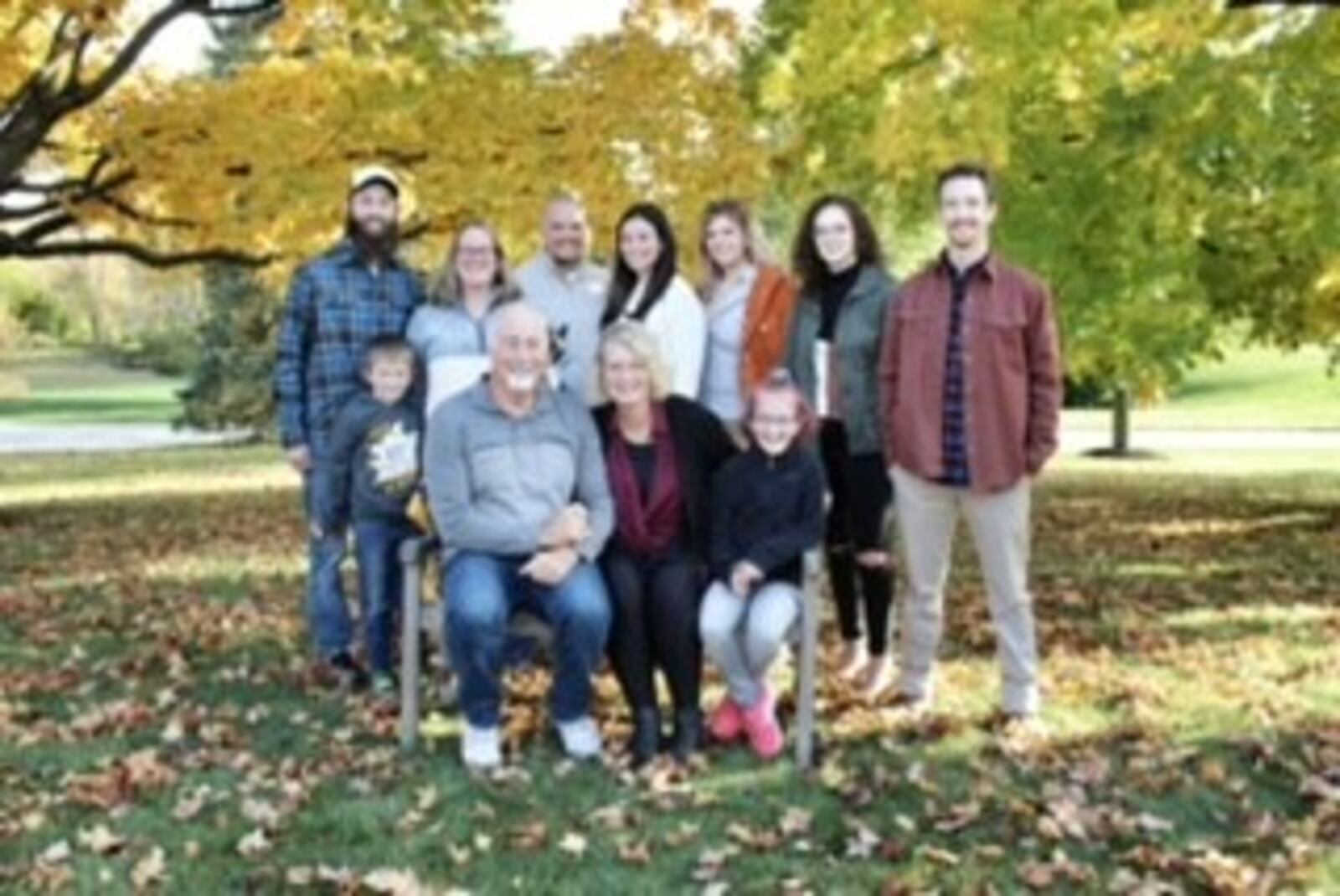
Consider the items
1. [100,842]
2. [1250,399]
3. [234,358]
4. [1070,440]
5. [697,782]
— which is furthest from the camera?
[1250,399]

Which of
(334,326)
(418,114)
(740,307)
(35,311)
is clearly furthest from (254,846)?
(35,311)

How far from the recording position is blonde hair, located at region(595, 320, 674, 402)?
703 cm

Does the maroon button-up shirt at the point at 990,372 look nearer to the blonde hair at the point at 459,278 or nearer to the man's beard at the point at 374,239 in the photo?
the blonde hair at the point at 459,278

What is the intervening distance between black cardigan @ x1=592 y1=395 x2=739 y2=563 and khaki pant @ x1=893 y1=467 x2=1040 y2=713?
83 cm

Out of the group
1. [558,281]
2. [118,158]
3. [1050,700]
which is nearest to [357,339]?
[558,281]

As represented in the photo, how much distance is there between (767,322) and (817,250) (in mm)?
378

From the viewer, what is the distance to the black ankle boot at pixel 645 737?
6965 millimetres

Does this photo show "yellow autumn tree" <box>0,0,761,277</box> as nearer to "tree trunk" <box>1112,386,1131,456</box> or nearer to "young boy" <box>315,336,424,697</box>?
"young boy" <box>315,336,424,697</box>

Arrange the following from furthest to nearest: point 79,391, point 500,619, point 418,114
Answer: point 79,391
point 418,114
point 500,619

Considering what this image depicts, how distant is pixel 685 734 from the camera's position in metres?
7.04

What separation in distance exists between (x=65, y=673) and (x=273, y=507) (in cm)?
1042

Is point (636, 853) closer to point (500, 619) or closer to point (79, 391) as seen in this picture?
point (500, 619)

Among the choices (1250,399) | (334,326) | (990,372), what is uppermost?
(334,326)

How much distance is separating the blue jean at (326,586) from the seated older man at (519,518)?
56.1 inches
